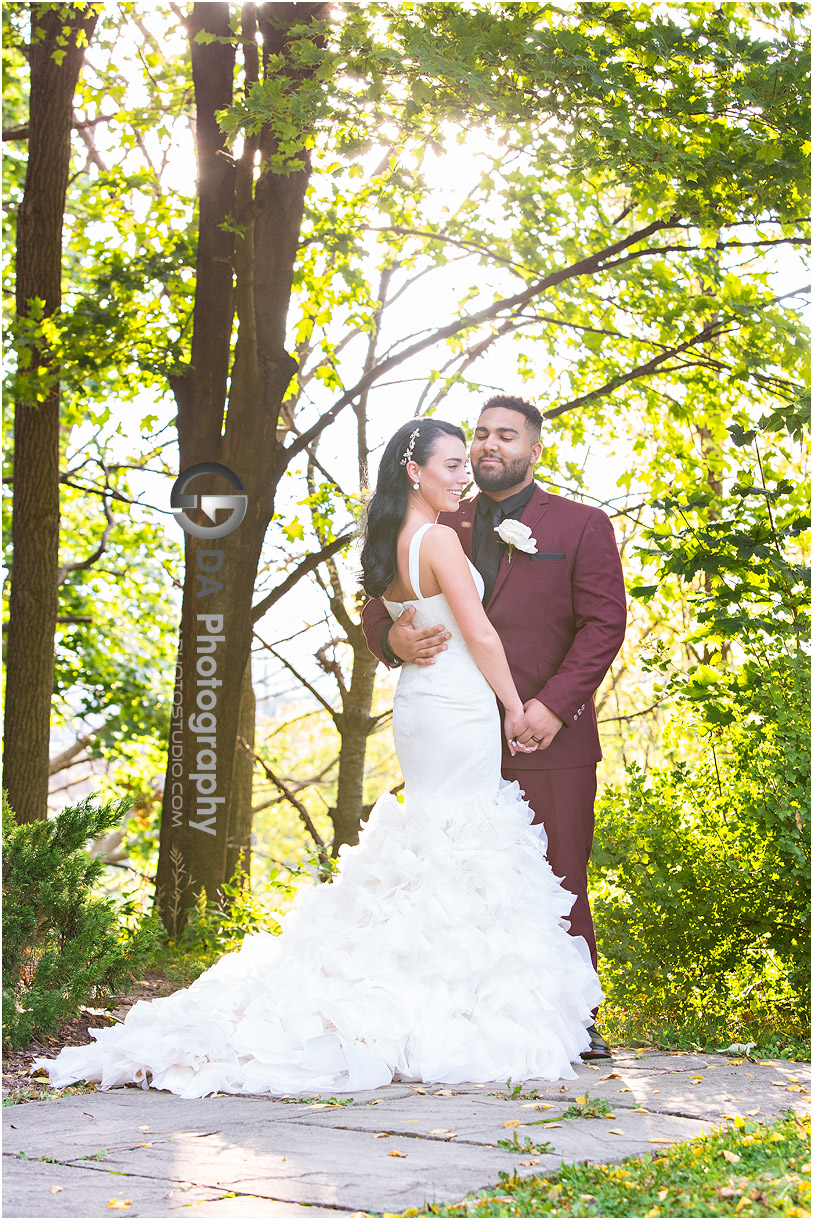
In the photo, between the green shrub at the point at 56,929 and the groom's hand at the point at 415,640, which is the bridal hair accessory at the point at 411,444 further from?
the green shrub at the point at 56,929

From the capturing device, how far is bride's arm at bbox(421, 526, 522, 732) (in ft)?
13.4

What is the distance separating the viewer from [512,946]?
3.73m

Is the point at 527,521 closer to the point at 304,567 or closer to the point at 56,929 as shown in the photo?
the point at 56,929

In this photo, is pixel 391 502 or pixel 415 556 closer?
pixel 415 556

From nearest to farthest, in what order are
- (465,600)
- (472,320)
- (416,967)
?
(416,967) < (465,600) < (472,320)

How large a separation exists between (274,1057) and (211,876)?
13.4 ft

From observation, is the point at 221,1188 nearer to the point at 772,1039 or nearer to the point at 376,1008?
the point at 376,1008

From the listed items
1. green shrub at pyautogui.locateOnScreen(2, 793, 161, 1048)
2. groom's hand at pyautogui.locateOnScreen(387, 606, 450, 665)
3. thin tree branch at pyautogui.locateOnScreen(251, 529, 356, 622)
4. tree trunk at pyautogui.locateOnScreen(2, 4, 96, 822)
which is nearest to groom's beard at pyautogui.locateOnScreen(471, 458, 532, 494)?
groom's hand at pyautogui.locateOnScreen(387, 606, 450, 665)

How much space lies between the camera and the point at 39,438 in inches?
311

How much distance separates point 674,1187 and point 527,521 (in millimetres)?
2694

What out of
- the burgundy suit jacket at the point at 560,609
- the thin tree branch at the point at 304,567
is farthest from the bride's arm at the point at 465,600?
the thin tree branch at the point at 304,567

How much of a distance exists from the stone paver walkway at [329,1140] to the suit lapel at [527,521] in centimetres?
187

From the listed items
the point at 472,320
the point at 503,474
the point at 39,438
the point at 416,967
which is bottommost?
the point at 416,967

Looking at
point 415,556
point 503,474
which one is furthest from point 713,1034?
point 503,474
